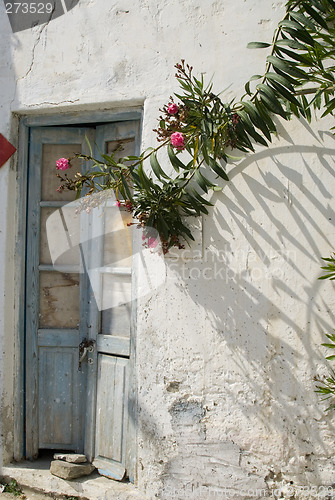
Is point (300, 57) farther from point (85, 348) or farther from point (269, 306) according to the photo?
point (85, 348)

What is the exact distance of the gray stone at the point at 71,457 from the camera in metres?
3.04

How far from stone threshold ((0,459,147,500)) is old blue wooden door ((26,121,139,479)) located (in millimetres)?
99

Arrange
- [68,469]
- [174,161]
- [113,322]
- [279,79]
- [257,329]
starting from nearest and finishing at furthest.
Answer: [279,79] → [174,161] → [257,329] → [68,469] → [113,322]

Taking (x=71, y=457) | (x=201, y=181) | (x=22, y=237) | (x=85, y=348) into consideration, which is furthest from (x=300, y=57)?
(x=71, y=457)

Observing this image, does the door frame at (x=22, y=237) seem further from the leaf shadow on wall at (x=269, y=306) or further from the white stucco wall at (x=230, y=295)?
the leaf shadow on wall at (x=269, y=306)

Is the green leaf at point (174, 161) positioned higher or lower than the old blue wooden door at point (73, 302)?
higher
